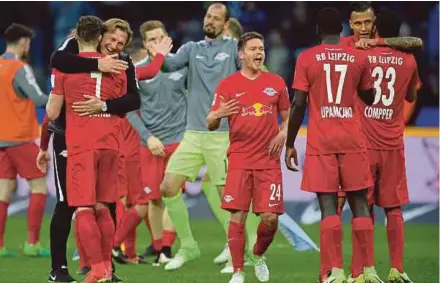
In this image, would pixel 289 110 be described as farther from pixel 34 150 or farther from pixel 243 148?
pixel 34 150

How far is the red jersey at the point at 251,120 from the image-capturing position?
11008mm

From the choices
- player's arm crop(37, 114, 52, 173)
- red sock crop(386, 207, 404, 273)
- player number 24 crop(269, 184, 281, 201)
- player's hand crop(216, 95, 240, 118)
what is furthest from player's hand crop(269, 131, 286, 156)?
player's arm crop(37, 114, 52, 173)

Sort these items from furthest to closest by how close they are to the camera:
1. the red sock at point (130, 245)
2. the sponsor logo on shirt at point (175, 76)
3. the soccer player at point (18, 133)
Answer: the soccer player at point (18, 133), the sponsor logo on shirt at point (175, 76), the red sock at point (130, 245)

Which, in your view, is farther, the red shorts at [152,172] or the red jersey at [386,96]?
the red shorts at [152,172]

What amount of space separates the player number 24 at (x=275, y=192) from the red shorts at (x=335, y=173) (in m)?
0.56

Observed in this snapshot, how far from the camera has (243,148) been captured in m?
11.0

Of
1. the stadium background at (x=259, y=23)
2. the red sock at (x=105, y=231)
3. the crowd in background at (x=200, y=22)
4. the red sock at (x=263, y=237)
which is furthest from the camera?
the crowd in background at (x=200, y=22)

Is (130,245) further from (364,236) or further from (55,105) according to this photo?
(364,236)

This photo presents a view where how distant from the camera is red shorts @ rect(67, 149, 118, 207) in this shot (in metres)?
10.5

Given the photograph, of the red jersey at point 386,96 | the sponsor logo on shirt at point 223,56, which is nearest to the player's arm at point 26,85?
the sponsor logo on shirt at point 223,56

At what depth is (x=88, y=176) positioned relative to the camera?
10500 millimetres

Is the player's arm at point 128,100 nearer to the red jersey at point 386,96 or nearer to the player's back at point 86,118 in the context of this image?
the player's back at point 86,118

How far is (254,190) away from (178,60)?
2.04 metres

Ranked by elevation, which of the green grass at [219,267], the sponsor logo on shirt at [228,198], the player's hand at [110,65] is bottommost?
the green grass at [219,267]
